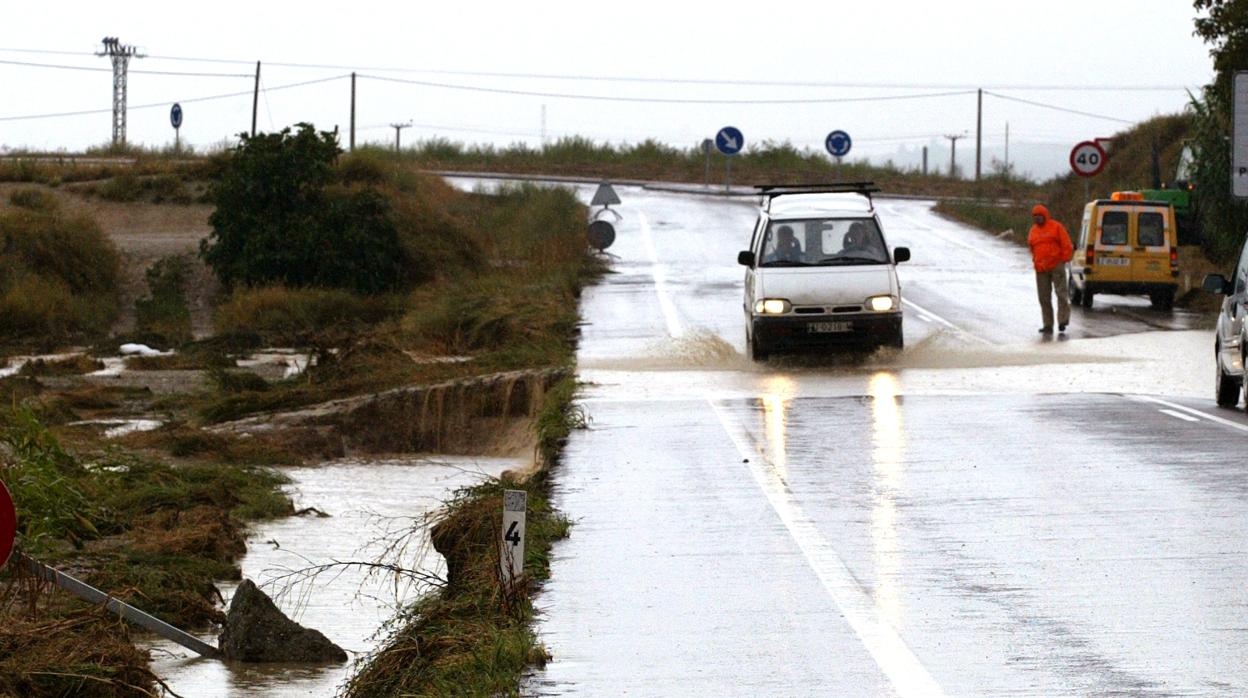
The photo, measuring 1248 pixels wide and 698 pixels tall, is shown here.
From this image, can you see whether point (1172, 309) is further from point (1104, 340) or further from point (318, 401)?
point (318, 401)

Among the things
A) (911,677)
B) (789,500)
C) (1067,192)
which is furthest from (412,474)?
(1067,192)

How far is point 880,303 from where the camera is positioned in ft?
73.9

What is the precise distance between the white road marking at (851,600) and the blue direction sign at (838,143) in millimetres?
44910

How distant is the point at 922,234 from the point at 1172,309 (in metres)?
14.6

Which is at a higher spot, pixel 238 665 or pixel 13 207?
pixel 13 207

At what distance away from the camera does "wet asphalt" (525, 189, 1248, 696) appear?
829 centimetres

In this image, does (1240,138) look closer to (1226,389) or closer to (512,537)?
(1226,389)

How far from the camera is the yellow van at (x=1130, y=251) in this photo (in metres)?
31.0

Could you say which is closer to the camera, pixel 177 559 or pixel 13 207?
pixel 177 559

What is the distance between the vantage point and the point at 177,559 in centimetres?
1394

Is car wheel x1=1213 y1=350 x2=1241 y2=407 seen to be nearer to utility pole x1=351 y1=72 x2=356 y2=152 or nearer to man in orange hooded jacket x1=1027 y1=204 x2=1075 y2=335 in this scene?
man in orange hooded jacket x1=1027 y1=204 x2=1075 y2=335

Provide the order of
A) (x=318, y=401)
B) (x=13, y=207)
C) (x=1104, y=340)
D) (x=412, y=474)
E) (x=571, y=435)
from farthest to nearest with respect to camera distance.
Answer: (x=13, y=207)
(x=1104, y=340)
(x=318, y=401)
(x=412, y=474)
(x=571, y=435)

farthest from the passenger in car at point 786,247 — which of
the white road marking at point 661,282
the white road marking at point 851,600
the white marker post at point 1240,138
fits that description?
the white road marking at point 851,600

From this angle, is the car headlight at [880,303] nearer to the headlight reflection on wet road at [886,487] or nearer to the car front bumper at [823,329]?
the car front bumper at [823,329]
